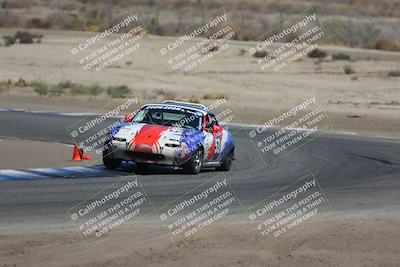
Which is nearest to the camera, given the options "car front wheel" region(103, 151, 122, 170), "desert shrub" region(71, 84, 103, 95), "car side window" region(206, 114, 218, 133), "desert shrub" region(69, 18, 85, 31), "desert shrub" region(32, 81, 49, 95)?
Answer: "car front wheel" region(103, 151, 122, 170)

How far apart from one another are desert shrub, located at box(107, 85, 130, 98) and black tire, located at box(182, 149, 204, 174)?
18.1 meters

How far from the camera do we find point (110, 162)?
1766 centimetres

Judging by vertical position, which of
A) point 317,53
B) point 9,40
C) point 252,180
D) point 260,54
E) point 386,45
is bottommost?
point 386,45

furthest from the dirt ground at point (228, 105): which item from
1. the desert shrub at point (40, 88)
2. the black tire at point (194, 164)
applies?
the black tire at point (194, 164)

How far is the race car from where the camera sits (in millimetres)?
17234

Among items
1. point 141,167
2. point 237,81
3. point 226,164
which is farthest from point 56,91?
point 141,167

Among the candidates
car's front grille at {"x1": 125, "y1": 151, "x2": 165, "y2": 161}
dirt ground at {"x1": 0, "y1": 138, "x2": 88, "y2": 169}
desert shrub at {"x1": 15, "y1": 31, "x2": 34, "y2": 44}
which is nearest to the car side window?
car's front grille at {"x1": 125, "y1": 151, "x2": 165, "y2": 161}

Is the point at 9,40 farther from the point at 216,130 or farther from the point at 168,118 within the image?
the point at 216,130

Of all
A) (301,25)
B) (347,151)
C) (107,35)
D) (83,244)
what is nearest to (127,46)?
(107,35)

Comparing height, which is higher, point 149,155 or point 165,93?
point 149,155

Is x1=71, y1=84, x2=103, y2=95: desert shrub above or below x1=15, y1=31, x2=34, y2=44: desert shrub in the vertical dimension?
below

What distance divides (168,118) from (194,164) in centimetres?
139

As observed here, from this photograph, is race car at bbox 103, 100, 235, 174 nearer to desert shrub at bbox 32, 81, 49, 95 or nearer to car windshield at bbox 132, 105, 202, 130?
car windshield at bbox 132, 105, 202, 130

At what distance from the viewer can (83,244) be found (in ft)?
37.2
